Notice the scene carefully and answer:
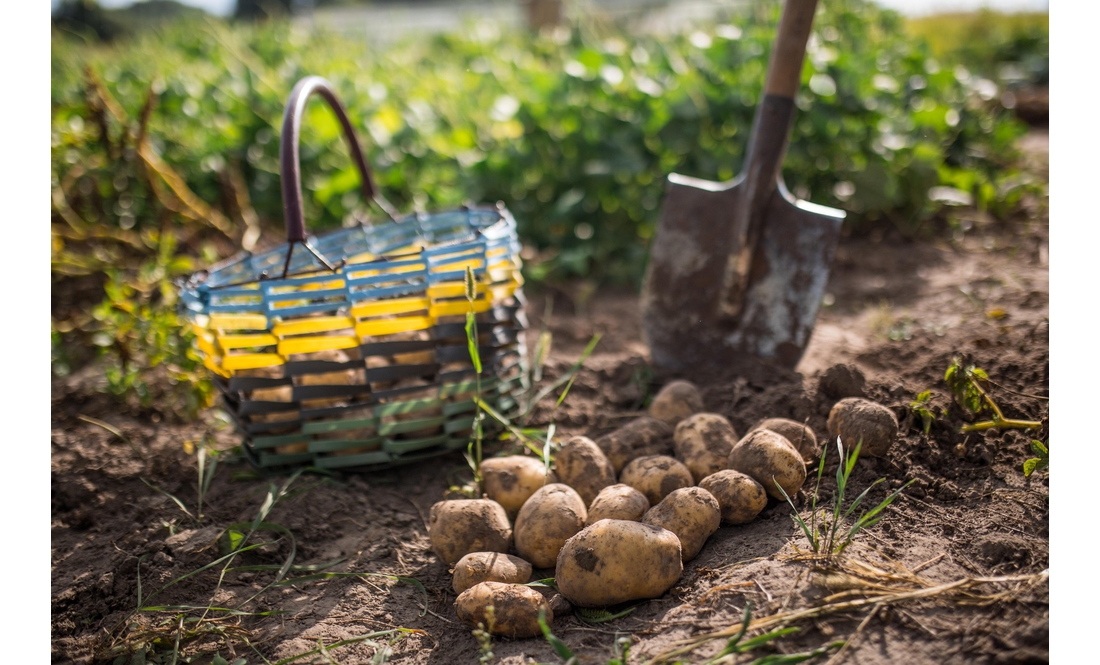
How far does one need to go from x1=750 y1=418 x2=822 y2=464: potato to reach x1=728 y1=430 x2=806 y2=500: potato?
0.21 ft

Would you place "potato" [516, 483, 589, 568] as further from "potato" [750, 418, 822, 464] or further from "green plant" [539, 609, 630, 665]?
"potato" [750, 418, 822, 464]

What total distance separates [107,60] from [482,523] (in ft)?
20.8

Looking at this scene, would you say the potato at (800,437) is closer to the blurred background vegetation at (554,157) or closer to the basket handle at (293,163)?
the basket handle at (293,163)

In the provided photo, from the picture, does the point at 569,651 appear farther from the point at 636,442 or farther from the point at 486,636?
the point at 636,442

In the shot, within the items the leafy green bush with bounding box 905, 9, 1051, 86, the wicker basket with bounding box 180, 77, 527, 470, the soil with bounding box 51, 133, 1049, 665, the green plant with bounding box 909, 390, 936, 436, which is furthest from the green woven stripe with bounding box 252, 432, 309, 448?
the leafy green bush with bounding box 905, 9, 1051, 86

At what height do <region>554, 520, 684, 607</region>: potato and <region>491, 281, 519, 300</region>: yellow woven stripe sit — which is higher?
<region>491, 281, 519, 300</region>: yellow woven stripe

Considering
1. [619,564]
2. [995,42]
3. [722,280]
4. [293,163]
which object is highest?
[995,42]

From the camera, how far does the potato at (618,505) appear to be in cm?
154

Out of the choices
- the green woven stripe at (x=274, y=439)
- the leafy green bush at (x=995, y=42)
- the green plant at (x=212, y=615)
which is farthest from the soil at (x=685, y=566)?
the leafy green bush at (x=995, y=42)

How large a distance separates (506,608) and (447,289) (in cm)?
85

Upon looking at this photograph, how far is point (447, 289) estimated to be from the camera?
1.93 metres

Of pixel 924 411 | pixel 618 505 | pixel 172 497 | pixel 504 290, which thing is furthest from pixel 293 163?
pixel 924 411

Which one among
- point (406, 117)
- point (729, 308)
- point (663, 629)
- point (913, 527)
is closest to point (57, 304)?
point (406, 117)

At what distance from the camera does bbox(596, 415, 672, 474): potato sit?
1.82 metres
